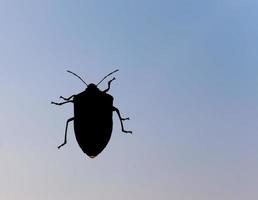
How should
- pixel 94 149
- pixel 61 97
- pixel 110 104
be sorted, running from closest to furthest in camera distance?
pixel 94 149 < pixel 110 104 < pixel 61 97

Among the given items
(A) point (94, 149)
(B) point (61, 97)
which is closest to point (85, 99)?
(A) point (94, 149)

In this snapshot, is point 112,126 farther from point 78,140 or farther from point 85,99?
point 85,99

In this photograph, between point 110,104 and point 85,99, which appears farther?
point 85,99

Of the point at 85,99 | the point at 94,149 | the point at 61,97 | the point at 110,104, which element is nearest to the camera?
the point at 94,149

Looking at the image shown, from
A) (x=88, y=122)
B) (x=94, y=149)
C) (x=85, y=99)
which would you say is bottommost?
(x=94, y=149)

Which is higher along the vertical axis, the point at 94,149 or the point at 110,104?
the point at 110,104
